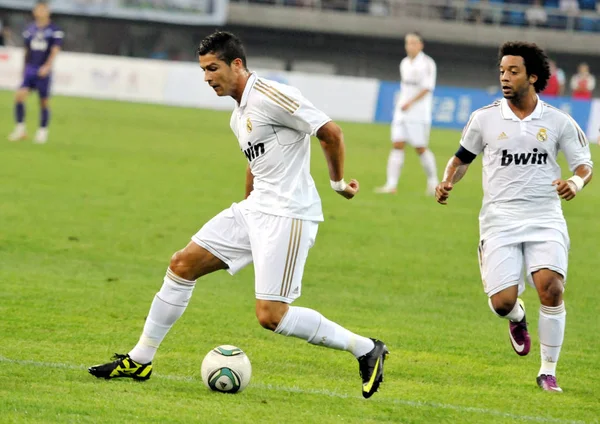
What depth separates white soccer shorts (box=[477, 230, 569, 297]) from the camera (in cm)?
709

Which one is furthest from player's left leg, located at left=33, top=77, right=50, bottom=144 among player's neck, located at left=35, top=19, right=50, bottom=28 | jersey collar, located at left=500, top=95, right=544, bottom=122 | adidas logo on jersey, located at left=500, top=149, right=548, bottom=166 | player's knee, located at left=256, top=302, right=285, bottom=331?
player's knee, located at left=256, top=302, right=285, bottom=331

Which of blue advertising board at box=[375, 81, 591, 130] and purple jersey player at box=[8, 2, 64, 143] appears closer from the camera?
purple jersey player at box=[8, 2, 64, 143]

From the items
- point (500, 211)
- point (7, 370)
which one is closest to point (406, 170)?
point (500, 211)

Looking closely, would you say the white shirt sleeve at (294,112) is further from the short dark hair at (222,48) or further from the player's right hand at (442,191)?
the player's right hand at (442,191)

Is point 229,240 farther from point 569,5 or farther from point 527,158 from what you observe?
point 569,5

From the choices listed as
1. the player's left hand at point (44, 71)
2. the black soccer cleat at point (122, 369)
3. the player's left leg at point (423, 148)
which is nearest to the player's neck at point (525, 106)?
the black soccer cleat at point (122, 369)

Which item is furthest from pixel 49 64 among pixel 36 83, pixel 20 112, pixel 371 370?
pixel 371 370

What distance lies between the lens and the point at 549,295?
7.05 metres

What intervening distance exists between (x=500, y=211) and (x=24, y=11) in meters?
39.9

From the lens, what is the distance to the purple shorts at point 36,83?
67.9 ft

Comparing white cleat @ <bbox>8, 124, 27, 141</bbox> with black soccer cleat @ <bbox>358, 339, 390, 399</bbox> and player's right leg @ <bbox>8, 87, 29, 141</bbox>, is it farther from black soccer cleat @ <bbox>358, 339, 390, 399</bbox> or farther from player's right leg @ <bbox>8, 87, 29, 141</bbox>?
black soccer cleat @ <bbox>358, 339, 390, 399</bbox>

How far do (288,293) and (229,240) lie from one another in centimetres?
47

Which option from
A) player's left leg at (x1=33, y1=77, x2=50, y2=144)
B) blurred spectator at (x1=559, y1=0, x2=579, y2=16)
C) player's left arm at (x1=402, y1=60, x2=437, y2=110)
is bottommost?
blurred spectator at (x1=559, y1=0, x2=579, y2=16)

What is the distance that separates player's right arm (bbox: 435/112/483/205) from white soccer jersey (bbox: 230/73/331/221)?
1.22 m
